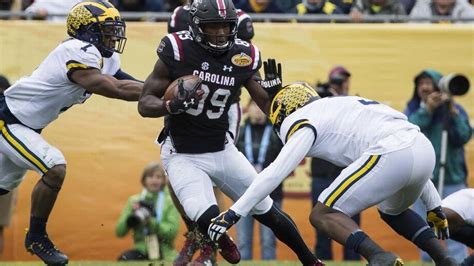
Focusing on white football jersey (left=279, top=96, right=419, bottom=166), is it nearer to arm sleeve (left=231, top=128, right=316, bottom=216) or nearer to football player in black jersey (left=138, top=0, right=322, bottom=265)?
arm sleeve (left=231, top=128, right=316, bottom=216)

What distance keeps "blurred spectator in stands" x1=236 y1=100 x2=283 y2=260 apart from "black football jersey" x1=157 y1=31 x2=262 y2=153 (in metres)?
3.25

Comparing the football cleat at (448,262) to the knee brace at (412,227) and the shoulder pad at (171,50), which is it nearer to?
the knee brace at (412,227)

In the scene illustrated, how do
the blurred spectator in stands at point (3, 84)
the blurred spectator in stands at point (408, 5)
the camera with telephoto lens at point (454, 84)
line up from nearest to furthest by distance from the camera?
1. the camera with telephoto lens at point (454, 84)
2. the blurred spectator in stands at point (3, 84)
3. the blurred spectator in stands at point (408, 5)

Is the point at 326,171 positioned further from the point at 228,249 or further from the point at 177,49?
the point at 177,49

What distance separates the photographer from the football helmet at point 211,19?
7.95 m

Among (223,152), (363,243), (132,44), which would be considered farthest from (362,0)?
(363,243)

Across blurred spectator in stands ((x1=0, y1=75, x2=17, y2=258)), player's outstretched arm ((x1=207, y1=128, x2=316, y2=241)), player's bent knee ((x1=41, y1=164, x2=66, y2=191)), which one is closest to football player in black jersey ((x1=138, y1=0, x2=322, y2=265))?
player's outstretched arm ((x1=207, y1=128, x2=316, y2=241))

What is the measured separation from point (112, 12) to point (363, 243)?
8.79 feet

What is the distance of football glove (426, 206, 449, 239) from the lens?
7.93 m

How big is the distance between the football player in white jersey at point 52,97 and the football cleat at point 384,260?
2170 mm

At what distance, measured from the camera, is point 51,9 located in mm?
11984

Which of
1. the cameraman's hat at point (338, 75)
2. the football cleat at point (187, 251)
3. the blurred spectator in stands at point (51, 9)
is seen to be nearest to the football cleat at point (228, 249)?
the football cleat at point (187, 251)

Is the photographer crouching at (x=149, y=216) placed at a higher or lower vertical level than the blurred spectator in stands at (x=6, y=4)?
lower

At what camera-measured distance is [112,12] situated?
8.87 m
